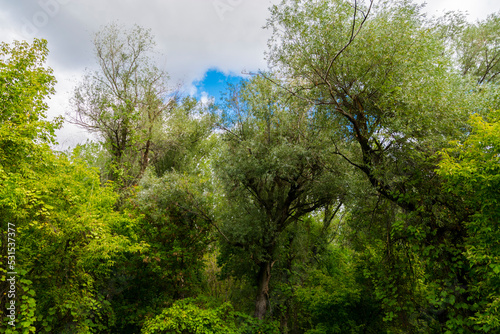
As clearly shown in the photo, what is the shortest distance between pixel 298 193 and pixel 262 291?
4.00 metres

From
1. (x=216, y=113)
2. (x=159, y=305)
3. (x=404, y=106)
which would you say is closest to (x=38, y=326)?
(x=159, y=305)

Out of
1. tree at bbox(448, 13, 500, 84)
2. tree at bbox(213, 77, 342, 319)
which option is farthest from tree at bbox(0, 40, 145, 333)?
tree at bbox(448, 13, 500, 84)

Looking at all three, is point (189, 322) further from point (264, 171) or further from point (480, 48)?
point (480, 48)

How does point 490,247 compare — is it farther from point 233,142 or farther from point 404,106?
point 233,142

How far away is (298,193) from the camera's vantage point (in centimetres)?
1119

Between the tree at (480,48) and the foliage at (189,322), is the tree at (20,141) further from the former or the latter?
the tree at (480,48)

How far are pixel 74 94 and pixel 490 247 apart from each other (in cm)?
1839

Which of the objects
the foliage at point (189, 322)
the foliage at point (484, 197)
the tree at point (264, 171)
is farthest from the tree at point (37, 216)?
the foliage at point (484, 197)

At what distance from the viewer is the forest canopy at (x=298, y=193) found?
587 centimetres

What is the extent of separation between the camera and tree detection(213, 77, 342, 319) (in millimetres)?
9703

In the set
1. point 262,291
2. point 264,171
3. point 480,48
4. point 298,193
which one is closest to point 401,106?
point 264,171

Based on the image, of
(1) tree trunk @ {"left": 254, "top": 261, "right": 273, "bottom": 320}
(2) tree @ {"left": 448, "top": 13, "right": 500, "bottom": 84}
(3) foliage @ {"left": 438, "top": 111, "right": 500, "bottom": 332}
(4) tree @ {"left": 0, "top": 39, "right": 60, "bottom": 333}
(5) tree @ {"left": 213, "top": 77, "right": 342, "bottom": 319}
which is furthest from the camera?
(2) tree @ {"left": 448, "top": 13, "right": 500, "bottom": 84}

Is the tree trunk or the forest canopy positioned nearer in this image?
the forest canopy

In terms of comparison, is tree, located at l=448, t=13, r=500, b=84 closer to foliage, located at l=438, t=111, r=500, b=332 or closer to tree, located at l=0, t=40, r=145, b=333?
foliage, located at l=438, t=111, r=500, b=332
